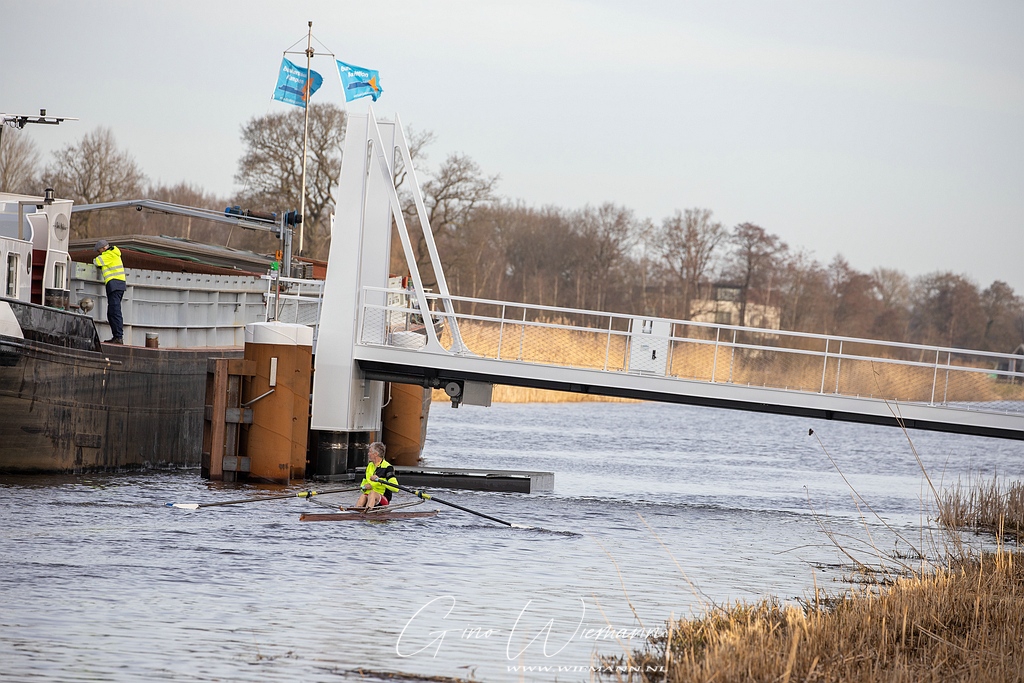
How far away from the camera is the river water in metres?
9.53

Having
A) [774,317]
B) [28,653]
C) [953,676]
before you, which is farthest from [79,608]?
[774,317]

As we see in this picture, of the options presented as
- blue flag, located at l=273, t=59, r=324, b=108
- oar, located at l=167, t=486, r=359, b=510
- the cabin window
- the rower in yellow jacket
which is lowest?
oar, located at l=167, t=486, r=359, b=510

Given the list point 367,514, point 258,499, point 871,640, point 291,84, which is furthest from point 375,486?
point 291,84

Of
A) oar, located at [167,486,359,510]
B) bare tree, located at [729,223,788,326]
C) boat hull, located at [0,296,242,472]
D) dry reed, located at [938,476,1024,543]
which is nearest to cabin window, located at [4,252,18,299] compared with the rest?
boat hull, located at [0,296,242,472]

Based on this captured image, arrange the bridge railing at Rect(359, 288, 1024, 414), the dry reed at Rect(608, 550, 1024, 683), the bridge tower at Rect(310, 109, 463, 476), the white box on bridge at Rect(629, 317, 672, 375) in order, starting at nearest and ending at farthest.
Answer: the dry reed at Rect(608, 550, 1024, 683), the bridge railing at Rect(359, 288, 1024, 414), the white box on bridge at Rect(629, 317, 672, 375), the bridge tower at Rect(310, 109, 463, 476)

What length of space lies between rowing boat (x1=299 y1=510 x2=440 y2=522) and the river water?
144 mm

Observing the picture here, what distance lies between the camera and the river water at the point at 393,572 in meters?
9.53

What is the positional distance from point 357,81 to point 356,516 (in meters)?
11.4

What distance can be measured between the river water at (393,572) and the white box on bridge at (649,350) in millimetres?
2524

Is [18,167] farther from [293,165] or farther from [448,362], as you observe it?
[448,362]

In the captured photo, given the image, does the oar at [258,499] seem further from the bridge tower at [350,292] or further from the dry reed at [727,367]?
the dry reed at [727,367]

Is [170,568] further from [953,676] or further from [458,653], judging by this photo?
[953,676]

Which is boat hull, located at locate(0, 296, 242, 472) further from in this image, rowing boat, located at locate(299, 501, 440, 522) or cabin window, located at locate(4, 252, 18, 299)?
rowing boat, located at locate(299, 501, 440, 522)

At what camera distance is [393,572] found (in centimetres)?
1373
